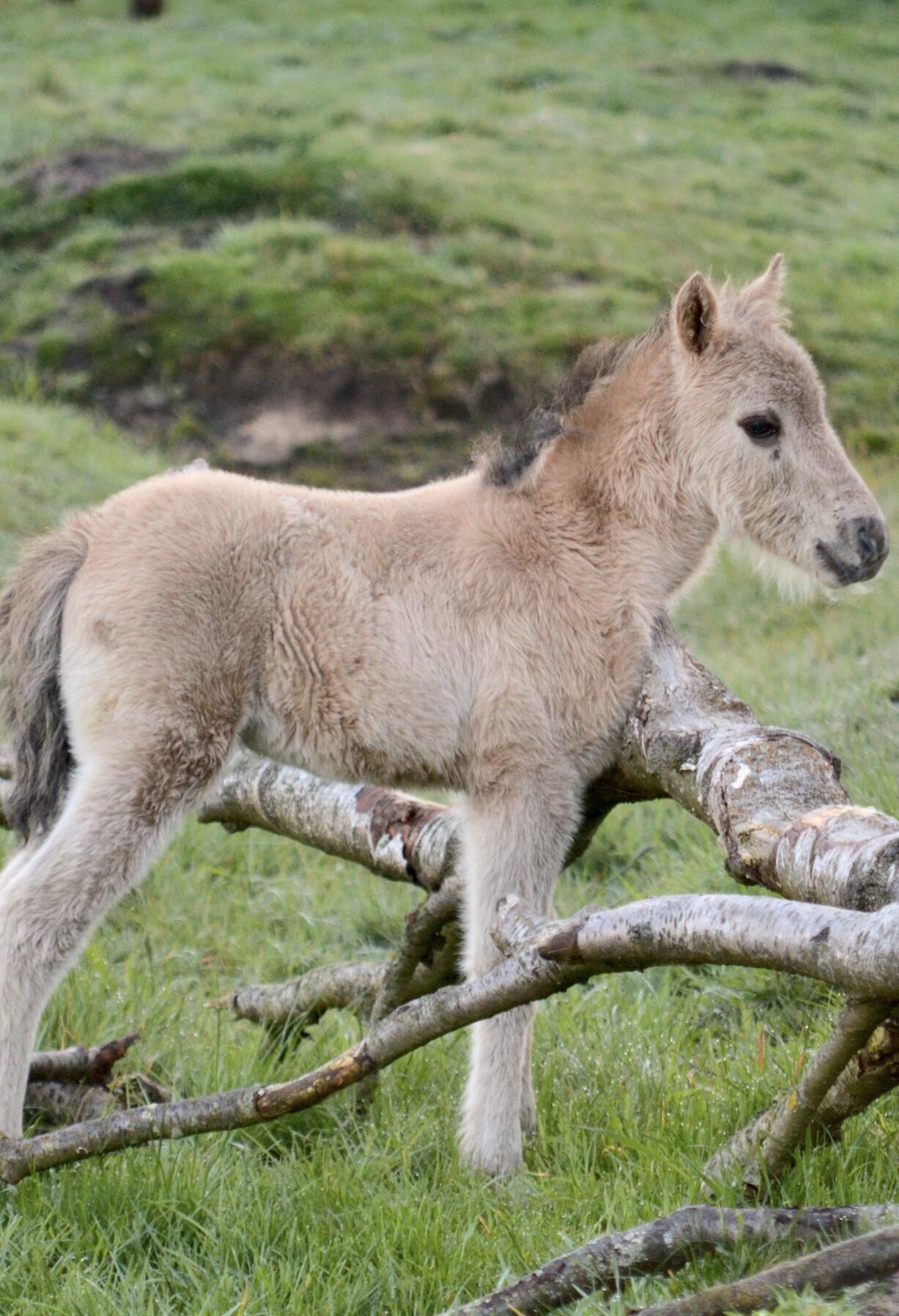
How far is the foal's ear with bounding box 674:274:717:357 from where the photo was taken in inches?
179

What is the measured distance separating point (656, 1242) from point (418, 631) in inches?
77.1

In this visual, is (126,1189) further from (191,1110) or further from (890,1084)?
(890,1084)

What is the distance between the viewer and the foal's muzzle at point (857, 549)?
4.44m

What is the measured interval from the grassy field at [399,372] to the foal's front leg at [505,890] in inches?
7.5

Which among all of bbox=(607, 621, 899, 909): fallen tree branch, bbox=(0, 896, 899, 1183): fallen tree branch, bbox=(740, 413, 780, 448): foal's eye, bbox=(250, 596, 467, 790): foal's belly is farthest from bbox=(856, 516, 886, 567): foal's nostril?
bbox=(0, 896, 899, 1183): fallen tree branch

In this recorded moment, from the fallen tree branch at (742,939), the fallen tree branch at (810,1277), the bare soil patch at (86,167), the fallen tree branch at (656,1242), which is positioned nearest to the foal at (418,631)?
the fallen tree branch at (656,1242)

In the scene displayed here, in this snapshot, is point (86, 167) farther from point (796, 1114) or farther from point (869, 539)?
point (796, 1114)

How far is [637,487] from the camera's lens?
180 inches

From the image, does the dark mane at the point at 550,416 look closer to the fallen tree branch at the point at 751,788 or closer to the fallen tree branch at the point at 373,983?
the fallen tree branch at the point at 751,788

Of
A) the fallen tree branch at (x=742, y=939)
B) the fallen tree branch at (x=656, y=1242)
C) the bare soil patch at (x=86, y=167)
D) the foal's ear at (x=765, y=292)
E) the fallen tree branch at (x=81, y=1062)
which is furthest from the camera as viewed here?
the bare soil patch at (x=86, y=167)

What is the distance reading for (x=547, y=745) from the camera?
4129mm

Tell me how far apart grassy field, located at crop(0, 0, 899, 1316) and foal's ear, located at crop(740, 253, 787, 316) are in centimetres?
78

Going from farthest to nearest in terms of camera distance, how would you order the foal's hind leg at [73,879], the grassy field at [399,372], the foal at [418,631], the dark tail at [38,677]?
the dark tail at [38,677] < the foal at [418,631] < the foal's hind leg at [73,879] < the grassy field at [399,372]

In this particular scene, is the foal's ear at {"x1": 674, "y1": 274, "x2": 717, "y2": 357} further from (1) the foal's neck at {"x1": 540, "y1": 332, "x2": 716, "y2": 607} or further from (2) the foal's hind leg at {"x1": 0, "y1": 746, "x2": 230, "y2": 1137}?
(2) the foal's hind leg at {"x1": 0, "y1": 746, "x2": 230, "y2": 1137}
